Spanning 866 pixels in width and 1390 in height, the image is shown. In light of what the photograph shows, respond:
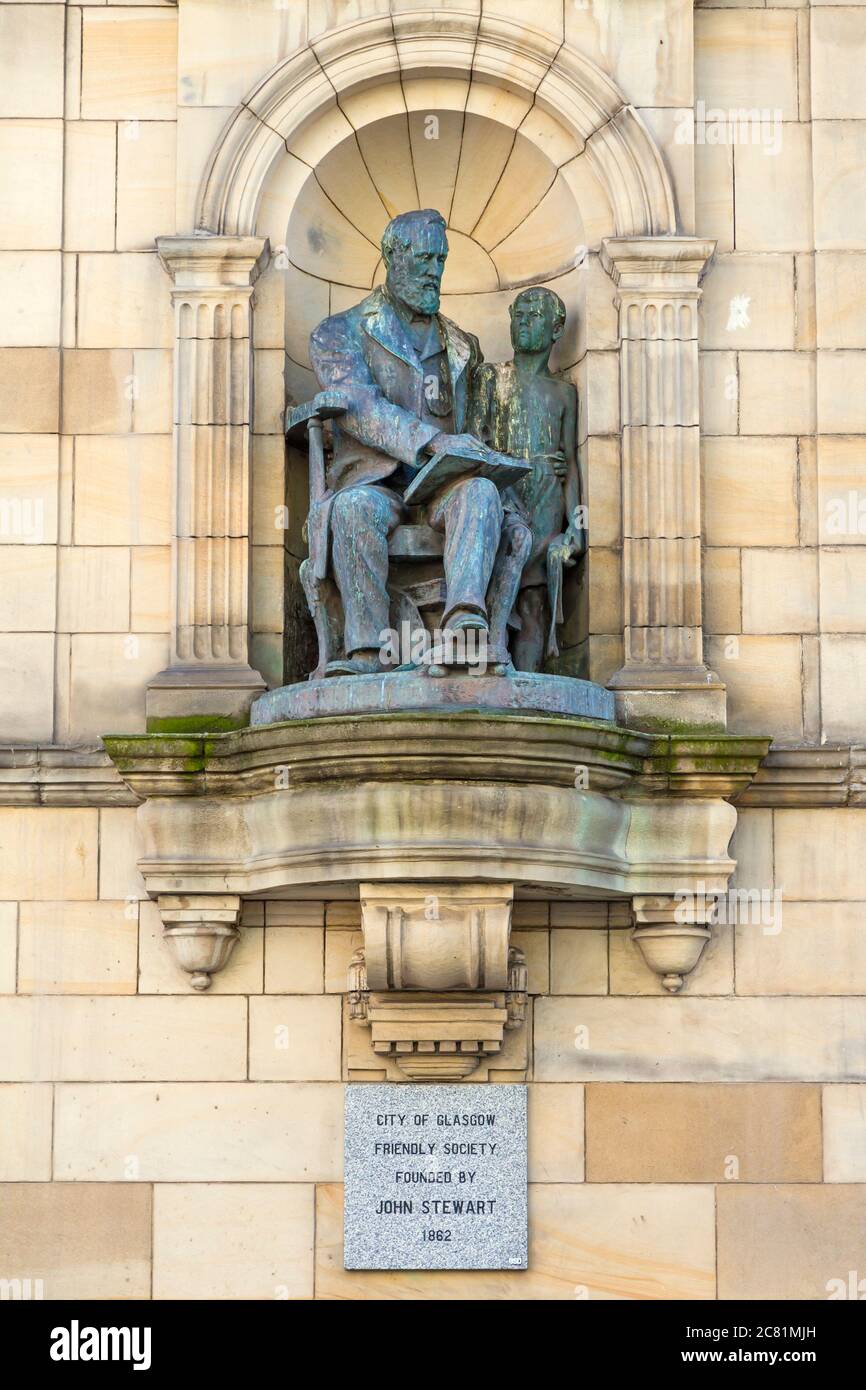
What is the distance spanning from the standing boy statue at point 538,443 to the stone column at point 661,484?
0.36 metres

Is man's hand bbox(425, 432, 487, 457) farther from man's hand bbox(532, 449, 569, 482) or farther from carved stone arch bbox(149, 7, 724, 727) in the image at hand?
carved stone arch bbox(149, 7, 724, 727)

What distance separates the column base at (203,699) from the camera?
1311 centimetres

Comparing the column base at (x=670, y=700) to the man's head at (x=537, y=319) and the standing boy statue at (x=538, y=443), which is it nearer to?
the standing boy statue at (x=538, y=443)

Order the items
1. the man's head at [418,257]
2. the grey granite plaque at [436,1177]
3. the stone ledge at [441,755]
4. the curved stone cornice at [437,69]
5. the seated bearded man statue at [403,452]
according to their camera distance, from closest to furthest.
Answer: the stone ledge at [441,755] → the grey granite plaque at [436,1177] → the seated bearded man statue at [403,452] → the man's head at [418,257] → the curved stone cornice at [437,69]

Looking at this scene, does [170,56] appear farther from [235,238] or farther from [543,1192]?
[543,1192]

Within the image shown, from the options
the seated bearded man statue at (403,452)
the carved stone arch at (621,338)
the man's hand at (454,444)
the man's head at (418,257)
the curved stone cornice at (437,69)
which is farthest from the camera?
the curved stone cornice at (437,69)

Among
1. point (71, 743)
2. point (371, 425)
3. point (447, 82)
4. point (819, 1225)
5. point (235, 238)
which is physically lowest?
point (819, 1225)

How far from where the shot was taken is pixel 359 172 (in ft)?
46.8

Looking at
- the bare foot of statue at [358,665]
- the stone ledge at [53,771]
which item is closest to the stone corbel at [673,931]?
the bare foot of statue at [358,665]

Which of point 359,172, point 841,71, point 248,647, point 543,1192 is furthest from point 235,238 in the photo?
point 543,1192

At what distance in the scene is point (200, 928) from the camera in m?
13.0

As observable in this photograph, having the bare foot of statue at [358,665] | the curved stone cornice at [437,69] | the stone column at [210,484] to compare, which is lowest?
the bare foot of statue at [358,665]

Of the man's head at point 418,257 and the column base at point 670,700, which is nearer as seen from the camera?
the column base at point 670,700

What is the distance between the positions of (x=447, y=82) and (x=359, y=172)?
2.22 ft
